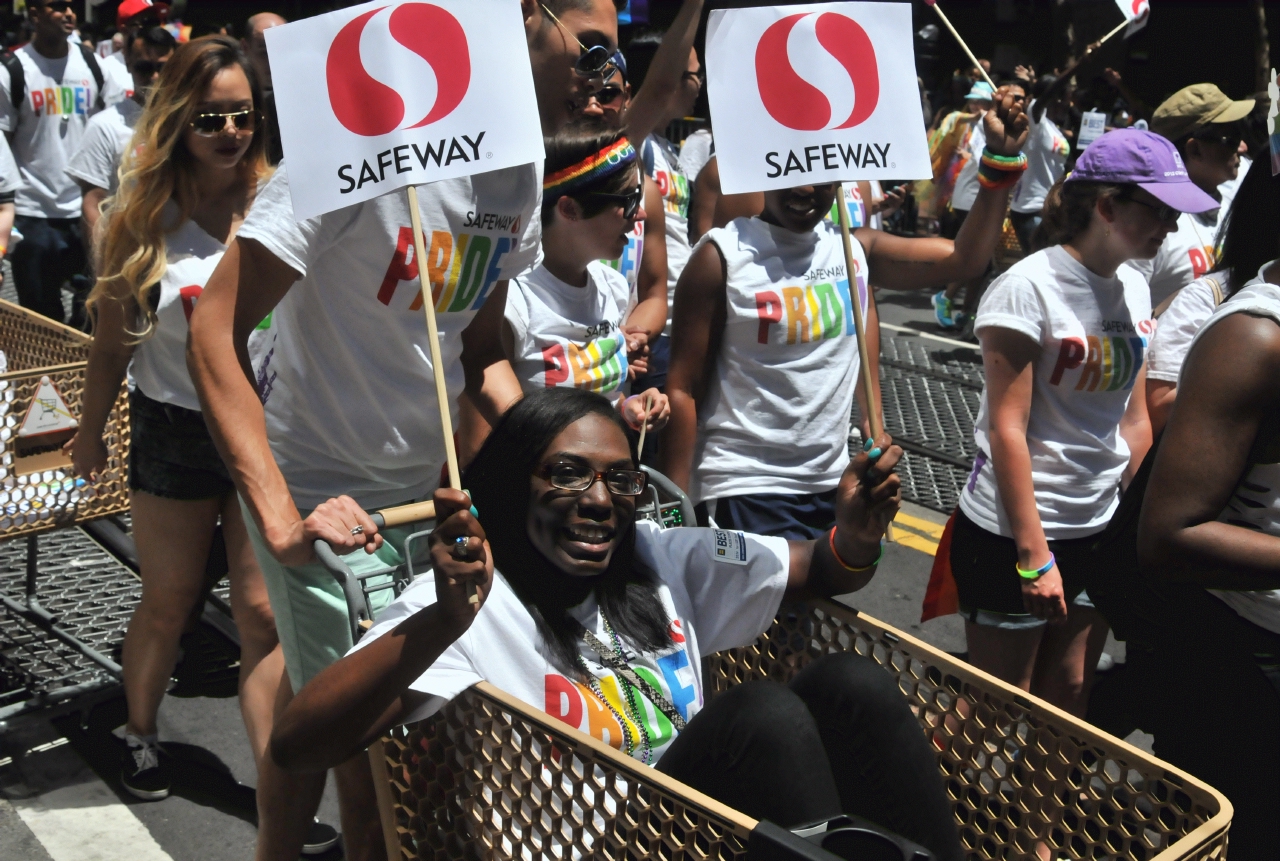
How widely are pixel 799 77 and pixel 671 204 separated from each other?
2907 mm

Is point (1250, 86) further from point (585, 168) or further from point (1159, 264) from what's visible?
point (585, 168)

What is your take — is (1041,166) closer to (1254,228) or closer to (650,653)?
(1254,228)

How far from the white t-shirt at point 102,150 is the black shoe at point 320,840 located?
3.37m

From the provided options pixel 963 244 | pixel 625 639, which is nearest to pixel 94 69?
pixel 963 244

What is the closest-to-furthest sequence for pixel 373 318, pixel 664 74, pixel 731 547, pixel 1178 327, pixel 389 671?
1. pixel 389 671
2. pixel 731 547
3. pixel 373 318
4. pixel 1178 327
5. pixel 664 74

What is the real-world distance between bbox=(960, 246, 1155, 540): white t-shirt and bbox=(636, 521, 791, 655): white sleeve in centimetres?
119

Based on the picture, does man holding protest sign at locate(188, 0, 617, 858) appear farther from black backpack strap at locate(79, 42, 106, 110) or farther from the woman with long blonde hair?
black backpack strap at locate(79, 42, 106, 110)

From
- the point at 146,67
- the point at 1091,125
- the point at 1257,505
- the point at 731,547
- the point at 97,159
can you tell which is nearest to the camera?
the point at 1257,505

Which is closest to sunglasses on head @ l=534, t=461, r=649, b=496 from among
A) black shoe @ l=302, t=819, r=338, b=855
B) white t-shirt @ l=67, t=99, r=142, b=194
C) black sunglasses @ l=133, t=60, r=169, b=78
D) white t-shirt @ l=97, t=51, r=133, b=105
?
black shoe @ l=302, t=819, r=338, b=855

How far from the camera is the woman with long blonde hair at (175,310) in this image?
144 inches

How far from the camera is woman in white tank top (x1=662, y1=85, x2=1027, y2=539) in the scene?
3.75m

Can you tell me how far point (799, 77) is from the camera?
2889 millimetres

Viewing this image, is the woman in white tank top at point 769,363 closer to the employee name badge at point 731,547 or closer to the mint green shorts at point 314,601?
the employee name badge at point 731,547

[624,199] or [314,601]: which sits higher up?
[624,199]
